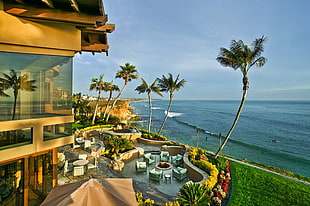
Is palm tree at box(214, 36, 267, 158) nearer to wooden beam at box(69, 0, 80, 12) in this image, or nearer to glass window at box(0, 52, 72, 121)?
wooden beam at box(69, 0, 80, 12)

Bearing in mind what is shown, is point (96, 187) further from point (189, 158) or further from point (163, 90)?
point (163, 90)

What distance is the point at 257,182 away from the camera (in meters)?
8.54

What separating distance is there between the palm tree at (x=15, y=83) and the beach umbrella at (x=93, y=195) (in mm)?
2805

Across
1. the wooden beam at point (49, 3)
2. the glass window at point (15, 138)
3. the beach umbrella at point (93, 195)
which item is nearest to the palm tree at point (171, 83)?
the wooden beam at point (49, 3)

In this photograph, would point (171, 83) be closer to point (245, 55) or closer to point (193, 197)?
point (245, 55)

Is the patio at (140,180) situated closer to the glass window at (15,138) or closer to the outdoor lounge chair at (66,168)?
the outdoor lounge chair at (66,168)

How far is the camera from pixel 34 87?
203 inches

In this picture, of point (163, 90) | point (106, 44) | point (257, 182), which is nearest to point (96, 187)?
point (106, 44)

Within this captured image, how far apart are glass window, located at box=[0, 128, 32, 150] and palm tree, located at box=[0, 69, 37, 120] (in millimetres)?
515

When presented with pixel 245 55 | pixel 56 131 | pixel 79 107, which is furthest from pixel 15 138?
pixel 79 107

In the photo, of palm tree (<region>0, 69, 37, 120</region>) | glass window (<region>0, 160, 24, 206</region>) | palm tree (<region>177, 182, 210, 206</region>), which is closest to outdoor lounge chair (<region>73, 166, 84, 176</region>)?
glass window (<region>0, 160, 24, 206</region>)

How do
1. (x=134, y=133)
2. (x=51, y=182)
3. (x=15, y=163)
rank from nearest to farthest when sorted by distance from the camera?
(x=15, y=163) < (x=51, y=182) < (x=134, y=133)

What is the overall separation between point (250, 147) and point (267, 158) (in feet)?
15.5

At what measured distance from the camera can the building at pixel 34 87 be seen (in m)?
4.73
